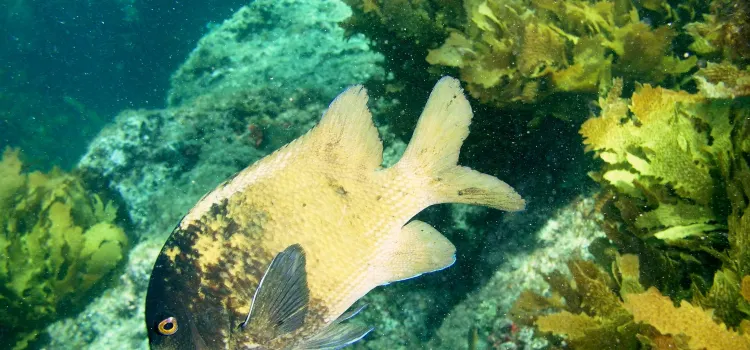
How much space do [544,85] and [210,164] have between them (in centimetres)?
482

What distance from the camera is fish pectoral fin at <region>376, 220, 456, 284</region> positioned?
2045mm

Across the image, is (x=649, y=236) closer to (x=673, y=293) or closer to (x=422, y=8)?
(x=673, y=293)

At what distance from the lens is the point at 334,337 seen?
1.97 meters

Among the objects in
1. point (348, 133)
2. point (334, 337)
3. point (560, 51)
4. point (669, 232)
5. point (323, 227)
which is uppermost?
point (348, 133)

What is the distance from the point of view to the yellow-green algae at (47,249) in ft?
17.7

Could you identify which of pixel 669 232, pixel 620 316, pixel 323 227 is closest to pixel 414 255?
pixel 323 227

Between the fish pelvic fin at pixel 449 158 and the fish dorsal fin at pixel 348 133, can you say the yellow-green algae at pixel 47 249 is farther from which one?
the fish pelvic fin at pixel 449 158

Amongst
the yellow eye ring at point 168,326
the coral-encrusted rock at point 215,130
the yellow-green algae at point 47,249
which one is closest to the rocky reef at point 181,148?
the coral-encrusted rock at point 215,130

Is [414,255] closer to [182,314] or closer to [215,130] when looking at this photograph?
[182,314]

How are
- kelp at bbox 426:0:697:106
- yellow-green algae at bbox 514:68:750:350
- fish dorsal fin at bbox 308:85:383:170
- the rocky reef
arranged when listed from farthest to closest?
the rocky reef
kelp at bbox 426:0:697:106
fish dorsal fin at bbox 308:85:383:170
yellow-green algae at bbox 514:68:750:350

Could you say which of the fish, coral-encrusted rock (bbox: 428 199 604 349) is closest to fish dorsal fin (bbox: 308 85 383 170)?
the fish

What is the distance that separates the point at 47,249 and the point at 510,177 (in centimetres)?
618

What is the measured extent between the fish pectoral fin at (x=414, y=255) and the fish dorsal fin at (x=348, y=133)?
42cm

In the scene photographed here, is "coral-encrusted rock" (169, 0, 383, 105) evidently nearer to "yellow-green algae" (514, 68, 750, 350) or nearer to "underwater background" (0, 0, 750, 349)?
"underwater background" (0, 0, 750, 349)
